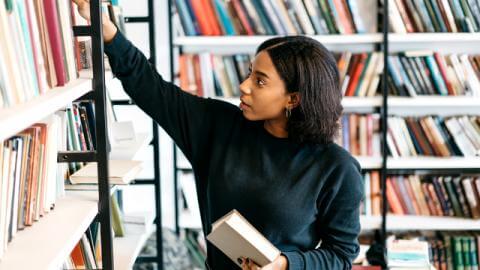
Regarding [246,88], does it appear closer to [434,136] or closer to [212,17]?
[212,17]

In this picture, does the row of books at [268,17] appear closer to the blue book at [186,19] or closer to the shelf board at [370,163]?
the blue book at [186,19]

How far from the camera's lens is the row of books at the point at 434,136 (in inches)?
143

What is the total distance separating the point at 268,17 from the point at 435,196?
123 centimetres

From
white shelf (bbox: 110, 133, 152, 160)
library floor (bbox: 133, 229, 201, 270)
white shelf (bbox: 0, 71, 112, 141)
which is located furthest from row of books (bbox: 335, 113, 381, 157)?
white shelf (bbox: 0, 71, 112, 141)

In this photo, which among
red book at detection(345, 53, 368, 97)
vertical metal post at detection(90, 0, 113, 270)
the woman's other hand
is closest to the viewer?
vertical metal post at detection(90, 0, 113, 270)

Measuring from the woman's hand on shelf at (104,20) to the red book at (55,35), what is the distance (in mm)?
146

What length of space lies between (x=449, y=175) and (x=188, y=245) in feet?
4.59

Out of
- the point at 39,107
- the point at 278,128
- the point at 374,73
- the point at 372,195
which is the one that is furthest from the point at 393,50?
the point at 39,107

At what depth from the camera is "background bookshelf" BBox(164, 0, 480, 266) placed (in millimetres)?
3521

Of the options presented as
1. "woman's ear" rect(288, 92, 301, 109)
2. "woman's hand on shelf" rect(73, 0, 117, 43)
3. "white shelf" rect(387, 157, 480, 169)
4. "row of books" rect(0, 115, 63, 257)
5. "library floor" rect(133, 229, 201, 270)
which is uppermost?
"woman's hand on shelf" rect(73, 0, 117, 43)

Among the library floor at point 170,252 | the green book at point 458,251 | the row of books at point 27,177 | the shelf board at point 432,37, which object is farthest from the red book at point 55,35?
the green book at point 458,251

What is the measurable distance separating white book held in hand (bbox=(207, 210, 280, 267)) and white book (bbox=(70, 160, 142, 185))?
0.35 m

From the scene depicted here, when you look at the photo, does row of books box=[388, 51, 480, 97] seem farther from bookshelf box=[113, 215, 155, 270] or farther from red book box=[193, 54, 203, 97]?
bookshelf box=[113, 215, 155, 270]

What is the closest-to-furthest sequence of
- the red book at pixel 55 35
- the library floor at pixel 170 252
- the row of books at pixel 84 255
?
the red book at pixel 55 35 < the row of books at pixel 84 255 < the library floor at pixel 170 252
